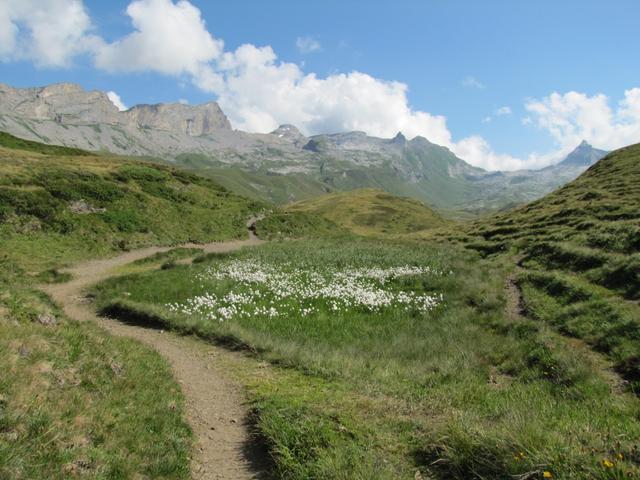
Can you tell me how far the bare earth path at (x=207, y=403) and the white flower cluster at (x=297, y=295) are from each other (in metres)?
2.72

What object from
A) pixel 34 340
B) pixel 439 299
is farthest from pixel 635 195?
pixel 34 340

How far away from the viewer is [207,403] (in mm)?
10180

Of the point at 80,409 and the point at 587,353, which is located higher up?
the point at 80,409

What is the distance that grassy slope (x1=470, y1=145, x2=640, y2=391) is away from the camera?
44.7ft

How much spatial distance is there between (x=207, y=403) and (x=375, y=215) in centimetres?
13431

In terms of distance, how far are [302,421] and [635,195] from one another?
5006 centimetres

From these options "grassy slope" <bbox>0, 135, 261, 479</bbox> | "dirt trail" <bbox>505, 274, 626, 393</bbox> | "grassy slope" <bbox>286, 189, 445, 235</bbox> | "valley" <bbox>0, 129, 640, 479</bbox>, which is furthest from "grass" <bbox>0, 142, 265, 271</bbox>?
"grassy slope" <bbox>286, 189, 445, 235</bbox>

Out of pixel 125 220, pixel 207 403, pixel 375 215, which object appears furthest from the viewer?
pixel 375 215

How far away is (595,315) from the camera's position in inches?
611

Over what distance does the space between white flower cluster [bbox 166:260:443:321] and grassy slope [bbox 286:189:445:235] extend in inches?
3457

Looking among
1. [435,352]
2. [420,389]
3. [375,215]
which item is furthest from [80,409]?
[375,215]

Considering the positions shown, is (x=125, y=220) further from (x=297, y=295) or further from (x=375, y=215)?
(x=375, y=215)

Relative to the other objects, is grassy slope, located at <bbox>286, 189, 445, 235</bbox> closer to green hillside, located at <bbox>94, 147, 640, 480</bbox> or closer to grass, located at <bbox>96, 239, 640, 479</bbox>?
green hillside, located at <bbox>94, 147, 640, 480</bbox>

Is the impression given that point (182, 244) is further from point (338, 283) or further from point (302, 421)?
point (302, 421)
